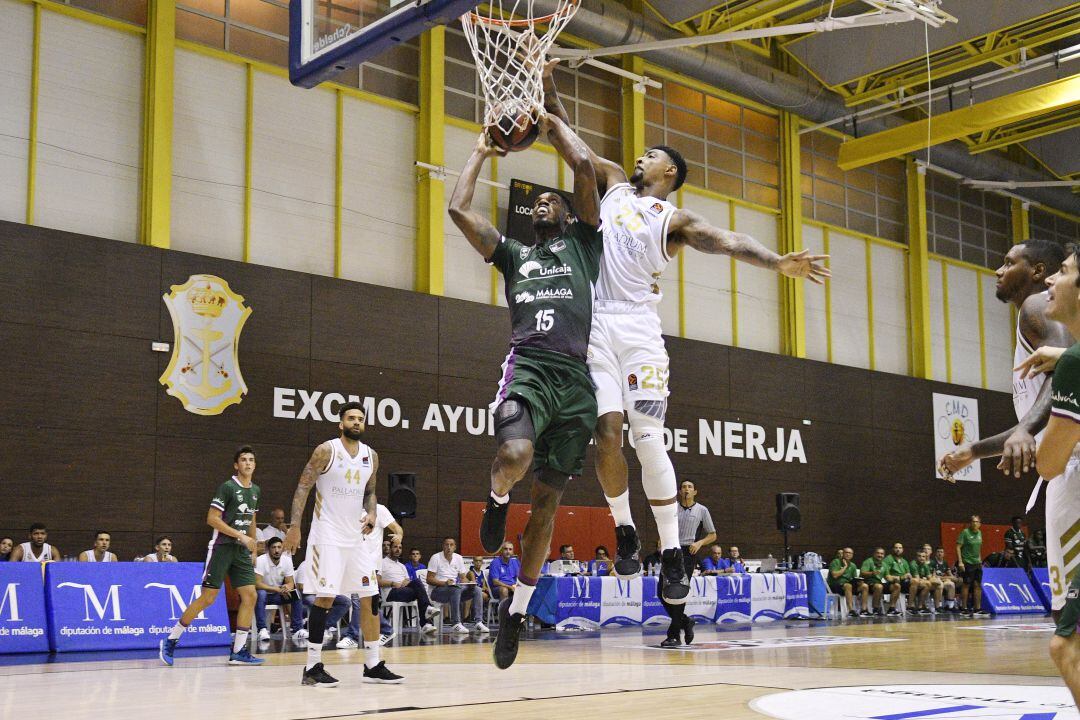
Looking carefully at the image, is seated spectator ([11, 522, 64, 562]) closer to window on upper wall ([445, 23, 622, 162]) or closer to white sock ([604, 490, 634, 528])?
window on upper wall ([445, 23, 622, 162])

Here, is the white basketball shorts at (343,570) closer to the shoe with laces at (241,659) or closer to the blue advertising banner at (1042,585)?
the shoe with laces at (241,659)

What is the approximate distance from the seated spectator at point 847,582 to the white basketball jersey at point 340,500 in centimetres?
1511

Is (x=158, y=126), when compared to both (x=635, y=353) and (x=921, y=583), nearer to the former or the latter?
(x=635, y=353)

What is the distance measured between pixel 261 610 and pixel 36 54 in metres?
8.85

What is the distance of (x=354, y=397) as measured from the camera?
751 inches

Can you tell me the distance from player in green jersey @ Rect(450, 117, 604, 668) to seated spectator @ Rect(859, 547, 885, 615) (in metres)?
18.3

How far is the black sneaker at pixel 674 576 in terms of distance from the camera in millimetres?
6605

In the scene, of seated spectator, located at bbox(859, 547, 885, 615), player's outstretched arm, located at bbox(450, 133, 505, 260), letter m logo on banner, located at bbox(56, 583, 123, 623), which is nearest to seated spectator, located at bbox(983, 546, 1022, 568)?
seated spectator, located at bbox(859, 547, 885, 615)

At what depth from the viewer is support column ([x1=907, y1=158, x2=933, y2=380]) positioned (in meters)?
28.5

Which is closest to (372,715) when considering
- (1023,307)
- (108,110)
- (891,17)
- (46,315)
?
(1023,307)

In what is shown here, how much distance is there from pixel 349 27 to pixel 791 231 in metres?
18.5

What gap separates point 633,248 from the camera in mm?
6844

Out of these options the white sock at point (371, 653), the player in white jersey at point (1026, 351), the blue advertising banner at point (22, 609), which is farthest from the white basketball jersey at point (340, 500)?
the player in white jersey at point (1026, 351)

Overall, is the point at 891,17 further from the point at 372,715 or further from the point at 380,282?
the point at 372,715
